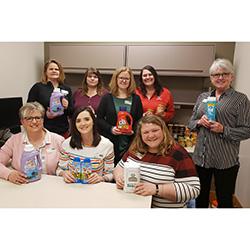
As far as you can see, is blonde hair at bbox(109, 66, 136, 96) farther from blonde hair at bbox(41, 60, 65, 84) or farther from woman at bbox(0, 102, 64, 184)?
woman at bbox(0, 102, 64, 184)

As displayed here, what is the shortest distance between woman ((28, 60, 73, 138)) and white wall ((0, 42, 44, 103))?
0.03m

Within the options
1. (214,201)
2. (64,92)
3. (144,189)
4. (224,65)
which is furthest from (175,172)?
(64,92)

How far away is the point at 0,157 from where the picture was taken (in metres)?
1.13

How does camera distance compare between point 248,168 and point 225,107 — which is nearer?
point 225,107

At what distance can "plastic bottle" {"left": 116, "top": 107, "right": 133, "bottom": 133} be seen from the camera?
110 cm

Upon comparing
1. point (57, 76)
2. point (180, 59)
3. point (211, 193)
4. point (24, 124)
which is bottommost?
point (211, 193)

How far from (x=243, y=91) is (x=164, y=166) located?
0.48 m

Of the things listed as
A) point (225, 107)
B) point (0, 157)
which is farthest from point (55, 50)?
point (225, 107)

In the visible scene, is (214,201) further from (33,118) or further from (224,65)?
(33,118)

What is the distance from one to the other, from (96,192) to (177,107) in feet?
1.80

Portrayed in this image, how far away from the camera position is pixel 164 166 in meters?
1.01

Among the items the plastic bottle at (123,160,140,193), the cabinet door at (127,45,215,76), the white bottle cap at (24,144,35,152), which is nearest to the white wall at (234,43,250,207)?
the cabinet door at (127,45,215,76)
